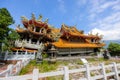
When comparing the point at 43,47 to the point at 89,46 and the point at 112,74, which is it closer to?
the point at 89,46

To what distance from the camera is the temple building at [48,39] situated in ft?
76.0

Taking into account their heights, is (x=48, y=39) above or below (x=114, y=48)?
above

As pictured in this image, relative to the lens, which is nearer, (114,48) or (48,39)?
(48,39)

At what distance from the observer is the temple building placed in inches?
912

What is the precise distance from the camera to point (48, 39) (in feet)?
89.4

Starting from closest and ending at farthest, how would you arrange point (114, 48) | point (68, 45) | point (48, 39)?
point (68, 45)
point (48, 39)
point (114, 48)

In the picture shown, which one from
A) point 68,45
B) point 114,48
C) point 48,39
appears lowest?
point 114,48

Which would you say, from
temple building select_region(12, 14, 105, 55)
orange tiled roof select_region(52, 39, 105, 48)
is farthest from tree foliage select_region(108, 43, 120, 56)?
temple building select_region(12, 14, 105, 55)

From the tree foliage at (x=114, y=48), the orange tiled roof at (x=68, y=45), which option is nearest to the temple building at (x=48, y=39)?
the orange tiled roof at (x=68, y=45)

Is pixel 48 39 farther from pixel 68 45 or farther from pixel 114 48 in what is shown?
pixel 114 48

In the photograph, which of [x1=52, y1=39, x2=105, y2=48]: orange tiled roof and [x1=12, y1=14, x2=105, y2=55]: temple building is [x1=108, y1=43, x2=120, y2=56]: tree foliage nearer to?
[x1=52, y1=39, x2=105, y2=48]: orange tiled roof

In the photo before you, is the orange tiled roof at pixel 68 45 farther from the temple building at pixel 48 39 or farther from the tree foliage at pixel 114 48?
the tree foliage at pixel 114 48

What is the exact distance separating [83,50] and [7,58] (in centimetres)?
1469

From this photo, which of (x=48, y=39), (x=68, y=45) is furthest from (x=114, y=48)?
(x=48, y=39)
